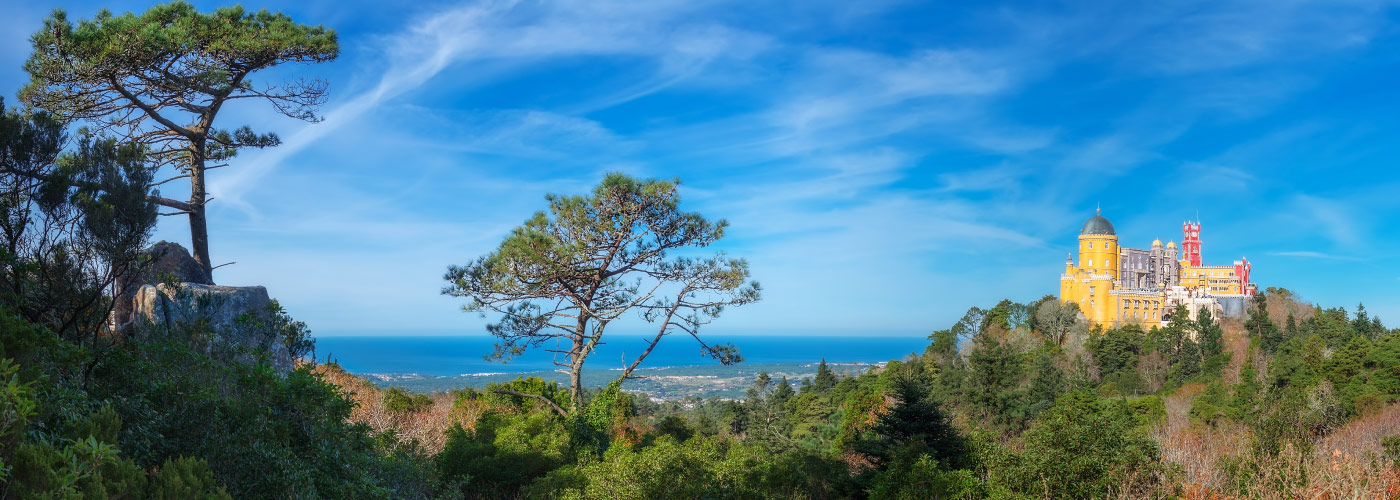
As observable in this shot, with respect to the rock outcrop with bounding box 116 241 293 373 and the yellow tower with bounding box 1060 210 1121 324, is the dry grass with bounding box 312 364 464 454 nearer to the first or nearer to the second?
the rock outcrop with bounding box 116 241 293 373

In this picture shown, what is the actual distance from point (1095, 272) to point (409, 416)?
4741cm

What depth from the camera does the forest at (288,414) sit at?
15.1 ft

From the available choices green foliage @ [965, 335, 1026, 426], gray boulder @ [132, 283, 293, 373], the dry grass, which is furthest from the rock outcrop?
green foliage @ [965, 335, 1026, 426]

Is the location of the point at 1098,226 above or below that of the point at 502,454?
above

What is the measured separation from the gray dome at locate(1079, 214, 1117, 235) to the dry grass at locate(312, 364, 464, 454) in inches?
1841

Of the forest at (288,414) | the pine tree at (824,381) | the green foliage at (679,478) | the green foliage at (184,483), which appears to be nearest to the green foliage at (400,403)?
the forest at (288,414)

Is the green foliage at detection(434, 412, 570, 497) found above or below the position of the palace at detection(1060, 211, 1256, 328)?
below

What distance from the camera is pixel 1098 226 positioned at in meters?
49.2

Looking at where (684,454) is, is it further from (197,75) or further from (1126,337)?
(1126,337)

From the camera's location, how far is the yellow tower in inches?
1868

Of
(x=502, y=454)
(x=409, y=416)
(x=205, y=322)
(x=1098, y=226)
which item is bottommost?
(x=502, y=454)

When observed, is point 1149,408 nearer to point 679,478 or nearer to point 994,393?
point 994,393

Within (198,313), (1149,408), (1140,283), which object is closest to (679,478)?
(198,313)

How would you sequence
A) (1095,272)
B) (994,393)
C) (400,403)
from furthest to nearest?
(1095,272), (994,393), (400,403)
